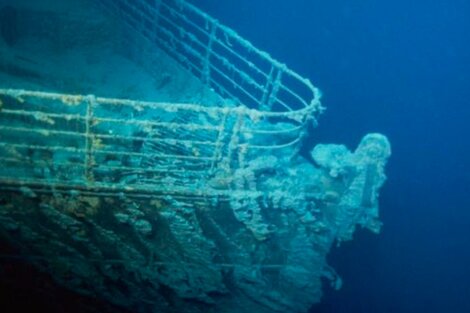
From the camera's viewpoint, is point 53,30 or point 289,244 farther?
point 53,30

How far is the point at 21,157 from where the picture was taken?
4.12 m

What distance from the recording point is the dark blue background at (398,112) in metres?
10.9

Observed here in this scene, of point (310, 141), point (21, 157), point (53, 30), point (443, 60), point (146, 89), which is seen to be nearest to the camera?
point (21, 157)

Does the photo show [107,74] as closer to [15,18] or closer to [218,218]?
[15,18]

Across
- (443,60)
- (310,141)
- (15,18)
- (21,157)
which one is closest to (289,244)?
(21,157)

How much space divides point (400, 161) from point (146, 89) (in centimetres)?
1232

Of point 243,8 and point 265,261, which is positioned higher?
point 243,8

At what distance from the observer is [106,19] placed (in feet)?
23.9

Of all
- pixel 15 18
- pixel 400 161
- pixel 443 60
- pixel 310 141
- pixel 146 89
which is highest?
pixel 443 60

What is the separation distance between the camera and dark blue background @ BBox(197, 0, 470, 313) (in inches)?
428

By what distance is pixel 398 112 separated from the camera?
59.1 feet

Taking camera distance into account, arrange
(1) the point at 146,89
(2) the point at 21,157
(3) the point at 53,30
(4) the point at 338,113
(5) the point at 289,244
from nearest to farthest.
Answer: (2) the point at 21,157, (5) the point at 289,244, (1) the point at 146,89, (3) the point at 53,30, (4) the point at 338,113

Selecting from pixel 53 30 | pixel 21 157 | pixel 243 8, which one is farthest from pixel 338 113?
pixel 21 157

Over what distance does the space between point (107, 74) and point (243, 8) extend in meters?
10.9
